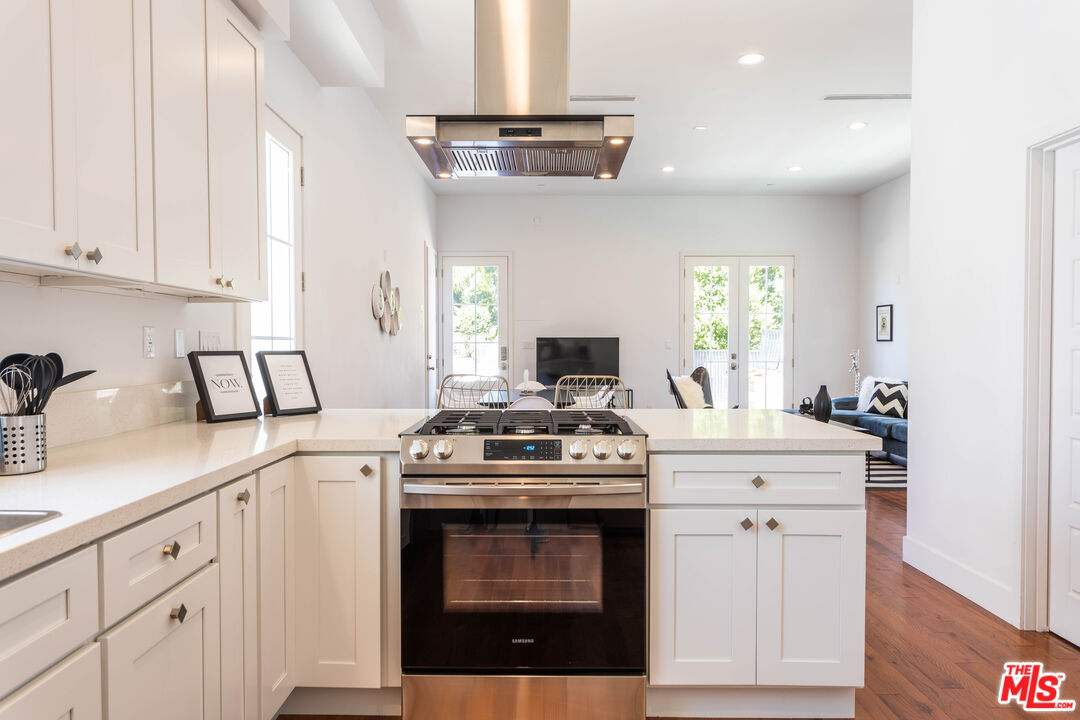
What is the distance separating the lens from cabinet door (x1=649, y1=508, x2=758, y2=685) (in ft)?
5.96

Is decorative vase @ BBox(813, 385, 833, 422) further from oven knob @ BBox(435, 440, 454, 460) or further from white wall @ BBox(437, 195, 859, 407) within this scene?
white wall @ BBox(437, 195, 859, 407)

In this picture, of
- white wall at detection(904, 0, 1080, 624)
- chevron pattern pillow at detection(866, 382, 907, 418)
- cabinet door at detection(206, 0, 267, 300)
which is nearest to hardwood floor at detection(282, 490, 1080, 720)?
white wall at detection(904, 0, 1080, 624)

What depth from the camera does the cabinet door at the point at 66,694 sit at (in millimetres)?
851

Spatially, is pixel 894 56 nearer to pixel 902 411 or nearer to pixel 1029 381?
pixel 1029 381

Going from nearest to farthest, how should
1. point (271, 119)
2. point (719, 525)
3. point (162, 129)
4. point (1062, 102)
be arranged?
1. point (162, 129)
2. point (719, 525)
3. point (1062, 102)
4. point (271, 119)

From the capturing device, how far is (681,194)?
24.3ft

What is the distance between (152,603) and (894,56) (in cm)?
471

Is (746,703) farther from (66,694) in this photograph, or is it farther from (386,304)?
(386,304)

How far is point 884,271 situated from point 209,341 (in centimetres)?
691

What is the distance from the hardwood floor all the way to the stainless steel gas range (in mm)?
611

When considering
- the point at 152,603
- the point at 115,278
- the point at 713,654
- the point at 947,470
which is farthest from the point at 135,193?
the point at 947,470

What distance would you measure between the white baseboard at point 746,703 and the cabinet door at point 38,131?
195 cm

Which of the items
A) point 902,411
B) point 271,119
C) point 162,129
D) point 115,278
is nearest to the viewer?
point 115,278

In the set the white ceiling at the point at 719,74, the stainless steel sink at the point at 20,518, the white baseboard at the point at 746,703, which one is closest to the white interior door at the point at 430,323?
the white ceiling at the point at 719,74
